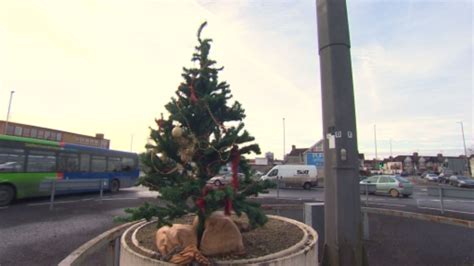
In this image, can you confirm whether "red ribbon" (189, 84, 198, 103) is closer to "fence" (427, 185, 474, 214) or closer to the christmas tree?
the christmas tree

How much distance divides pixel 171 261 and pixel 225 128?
1.50m

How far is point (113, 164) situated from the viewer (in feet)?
59.8

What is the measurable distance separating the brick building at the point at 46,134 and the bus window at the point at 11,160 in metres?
32.8

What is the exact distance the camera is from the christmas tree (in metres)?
2.93

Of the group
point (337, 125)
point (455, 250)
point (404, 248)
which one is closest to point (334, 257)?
point (337, 125)

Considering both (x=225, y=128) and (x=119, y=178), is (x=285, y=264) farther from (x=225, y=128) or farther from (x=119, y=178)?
(x=119, y=178)

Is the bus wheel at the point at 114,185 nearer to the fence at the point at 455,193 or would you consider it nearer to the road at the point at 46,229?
the road at the point at 46,229

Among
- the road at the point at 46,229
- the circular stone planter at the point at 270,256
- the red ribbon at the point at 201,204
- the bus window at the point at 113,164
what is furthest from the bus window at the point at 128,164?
the red ribbon at the point at 201,204

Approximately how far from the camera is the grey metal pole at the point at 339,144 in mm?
3520

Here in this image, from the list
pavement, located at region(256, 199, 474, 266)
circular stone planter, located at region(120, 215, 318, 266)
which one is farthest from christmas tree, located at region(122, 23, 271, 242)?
pavement, located at region(256, 199, 474, 266)

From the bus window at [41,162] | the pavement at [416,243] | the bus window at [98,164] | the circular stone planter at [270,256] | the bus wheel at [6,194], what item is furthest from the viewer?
the bus window at [98,164]

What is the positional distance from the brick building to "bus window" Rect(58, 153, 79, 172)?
1229 inches

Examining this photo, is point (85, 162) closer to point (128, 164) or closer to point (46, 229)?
point (128, 164)

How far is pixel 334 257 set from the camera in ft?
11.7
